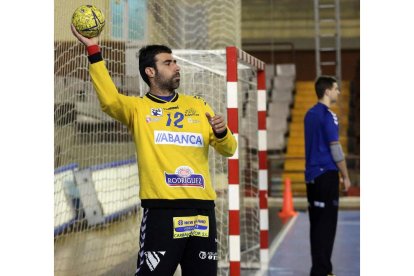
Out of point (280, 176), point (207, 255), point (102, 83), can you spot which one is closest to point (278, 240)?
point (207, 255)

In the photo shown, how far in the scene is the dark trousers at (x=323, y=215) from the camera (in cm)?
750

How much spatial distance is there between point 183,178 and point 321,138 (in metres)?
3.06

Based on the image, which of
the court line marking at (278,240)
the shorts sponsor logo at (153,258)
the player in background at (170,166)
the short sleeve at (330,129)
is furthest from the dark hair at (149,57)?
the court line marking at (278,240)

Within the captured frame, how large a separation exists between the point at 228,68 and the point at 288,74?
19.9 metres

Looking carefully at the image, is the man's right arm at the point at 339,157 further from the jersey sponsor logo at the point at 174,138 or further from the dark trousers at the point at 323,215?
the jersey sponsor logo at the point at 174,138

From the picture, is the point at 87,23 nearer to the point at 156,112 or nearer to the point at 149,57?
the point at 149,57

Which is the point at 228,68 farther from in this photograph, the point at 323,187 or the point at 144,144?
the point at 144,144

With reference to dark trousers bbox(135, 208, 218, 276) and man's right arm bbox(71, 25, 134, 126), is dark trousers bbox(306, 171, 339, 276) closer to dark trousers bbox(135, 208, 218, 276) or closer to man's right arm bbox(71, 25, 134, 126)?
dark trousers bbox(135, 208, 218, 276)

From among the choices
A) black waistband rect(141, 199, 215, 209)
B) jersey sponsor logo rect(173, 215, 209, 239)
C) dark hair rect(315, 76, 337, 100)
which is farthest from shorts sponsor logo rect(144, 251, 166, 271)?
dark hair rect(315, 76, 337, 100)

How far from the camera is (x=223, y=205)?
28.3 ft

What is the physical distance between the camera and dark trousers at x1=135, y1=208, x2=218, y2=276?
180 inches

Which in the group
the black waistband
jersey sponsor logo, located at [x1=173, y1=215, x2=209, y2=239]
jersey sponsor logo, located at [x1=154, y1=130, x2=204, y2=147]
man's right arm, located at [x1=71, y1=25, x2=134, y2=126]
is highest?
man's right arm, located at [x1=71, y1=25, x2=134, y2=126]

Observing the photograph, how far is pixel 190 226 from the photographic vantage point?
464 cm
